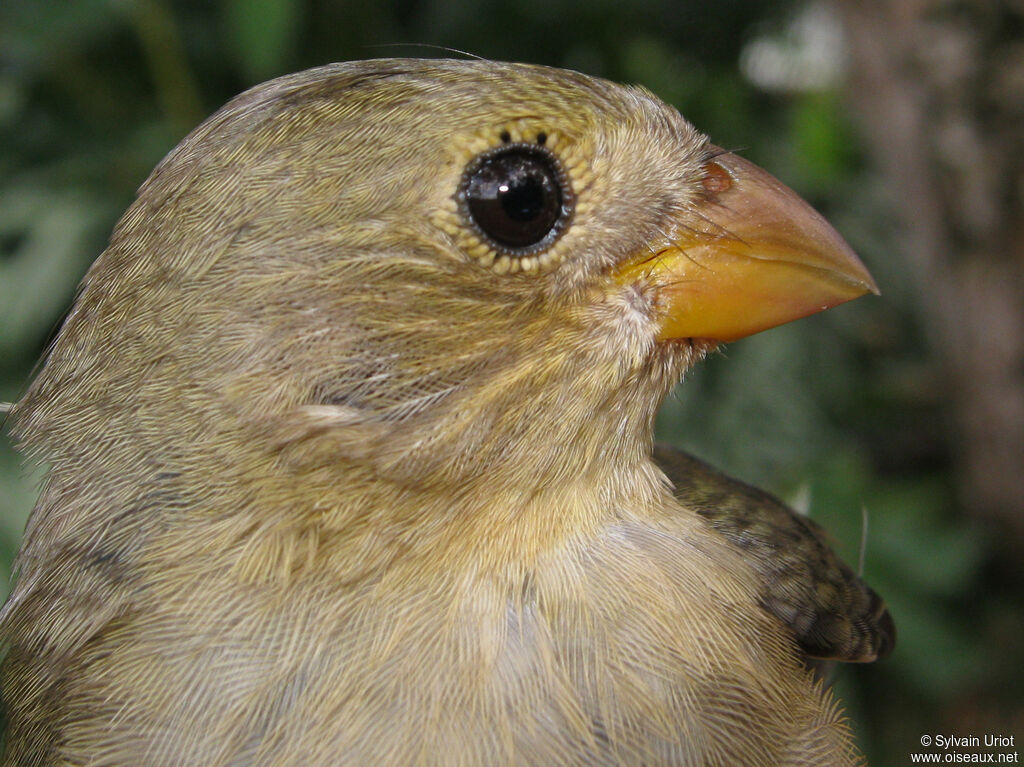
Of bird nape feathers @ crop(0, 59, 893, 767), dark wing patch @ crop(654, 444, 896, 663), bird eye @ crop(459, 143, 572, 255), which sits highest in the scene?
bird eye @ crop(459, 143, 572, 255)

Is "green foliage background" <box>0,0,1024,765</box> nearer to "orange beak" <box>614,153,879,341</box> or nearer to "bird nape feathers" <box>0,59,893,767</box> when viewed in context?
"bird nape feathers" <box>0,59,893,767</box>

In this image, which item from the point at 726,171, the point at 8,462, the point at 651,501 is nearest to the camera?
the point at 651,501

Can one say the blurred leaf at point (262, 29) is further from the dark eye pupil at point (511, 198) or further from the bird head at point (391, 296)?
the dark eye pupil at point (511, 198)

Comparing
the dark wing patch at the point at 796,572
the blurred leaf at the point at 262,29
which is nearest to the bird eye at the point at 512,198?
→ the dark wing patch at the point at 796,572

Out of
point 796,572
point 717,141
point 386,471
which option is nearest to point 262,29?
point 717,141

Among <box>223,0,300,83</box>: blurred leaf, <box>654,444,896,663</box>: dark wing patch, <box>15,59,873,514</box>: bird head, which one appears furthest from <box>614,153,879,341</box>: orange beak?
<box>223,0,300,83</box>: blurred leaf

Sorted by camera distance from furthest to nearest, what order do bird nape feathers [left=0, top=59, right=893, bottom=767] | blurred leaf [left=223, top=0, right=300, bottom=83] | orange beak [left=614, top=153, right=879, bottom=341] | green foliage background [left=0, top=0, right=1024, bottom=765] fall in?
1. green foliage background [left=0, top=0, right=1024, bottom=765]
2. blurred leaf [left=223, top=0, right=300, bottom=83]
3. orange beak [left=614, top=153, right=879, bottom=341]
4. bird nape feathers [left=0, top=59, right=893, bottom=767]

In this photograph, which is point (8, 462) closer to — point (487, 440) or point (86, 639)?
point (86, 639)

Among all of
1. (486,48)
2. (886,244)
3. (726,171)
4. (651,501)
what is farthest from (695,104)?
(651,501)
